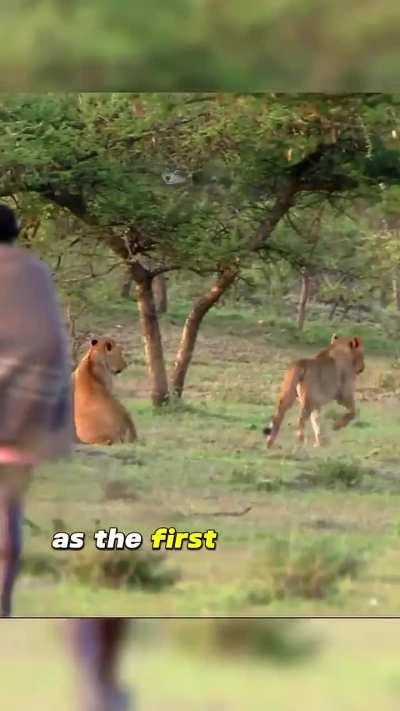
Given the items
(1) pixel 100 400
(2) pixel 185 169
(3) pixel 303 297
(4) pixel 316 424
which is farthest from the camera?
(4) pixel 316 424

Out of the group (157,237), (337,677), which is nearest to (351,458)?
(157,237)

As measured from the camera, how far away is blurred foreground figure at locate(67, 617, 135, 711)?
4066 mm

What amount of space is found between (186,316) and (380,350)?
1042 millimetres

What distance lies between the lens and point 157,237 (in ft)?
23.1

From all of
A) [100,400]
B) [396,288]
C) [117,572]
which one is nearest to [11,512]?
[117,572]

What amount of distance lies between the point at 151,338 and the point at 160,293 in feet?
0.67

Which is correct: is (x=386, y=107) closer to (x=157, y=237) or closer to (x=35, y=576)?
(x=157, y=237)

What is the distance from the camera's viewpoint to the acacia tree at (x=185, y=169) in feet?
20.7

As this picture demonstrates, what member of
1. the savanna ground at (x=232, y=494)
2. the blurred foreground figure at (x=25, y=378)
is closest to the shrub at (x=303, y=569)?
the savanna ground at (x=232, y=494)

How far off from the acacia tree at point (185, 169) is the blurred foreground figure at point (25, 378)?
1869 mm

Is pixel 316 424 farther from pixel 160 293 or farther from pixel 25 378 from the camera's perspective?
pixel 25 378

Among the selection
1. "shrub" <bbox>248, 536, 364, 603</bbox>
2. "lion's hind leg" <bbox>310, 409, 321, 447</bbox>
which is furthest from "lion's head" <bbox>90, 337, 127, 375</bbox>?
"shrub" <bbox>248, 536, 364, 603</bbox>

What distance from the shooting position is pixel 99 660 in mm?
4242

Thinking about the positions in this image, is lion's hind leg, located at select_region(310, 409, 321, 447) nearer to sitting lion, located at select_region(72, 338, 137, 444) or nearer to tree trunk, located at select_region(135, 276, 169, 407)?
tree trunk, located at select_region(135, 276, 169, 407)
